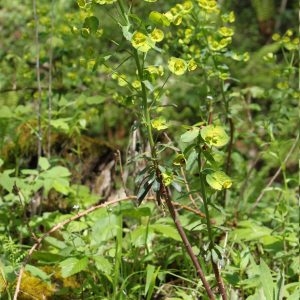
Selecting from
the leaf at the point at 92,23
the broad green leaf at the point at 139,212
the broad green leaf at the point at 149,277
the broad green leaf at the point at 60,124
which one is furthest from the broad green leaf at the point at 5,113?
the leaf at the point at 92,23

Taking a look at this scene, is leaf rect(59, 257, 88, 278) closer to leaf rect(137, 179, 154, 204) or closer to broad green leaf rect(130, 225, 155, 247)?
broad green leaf rect(130, 225, 155, 247)

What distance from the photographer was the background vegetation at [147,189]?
1.76 meters

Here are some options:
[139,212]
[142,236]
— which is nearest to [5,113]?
[139,212]

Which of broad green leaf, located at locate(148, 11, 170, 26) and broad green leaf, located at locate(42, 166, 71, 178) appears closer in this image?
broad green leaf, located at locate(148, 11, 170, 26)

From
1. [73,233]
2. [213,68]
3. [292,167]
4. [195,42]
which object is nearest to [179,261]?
[73,233]

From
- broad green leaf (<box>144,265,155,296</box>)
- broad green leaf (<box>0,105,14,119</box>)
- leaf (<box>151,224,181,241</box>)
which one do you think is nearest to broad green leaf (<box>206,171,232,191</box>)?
broad green leaf (<box>144,265,155,296</box>)

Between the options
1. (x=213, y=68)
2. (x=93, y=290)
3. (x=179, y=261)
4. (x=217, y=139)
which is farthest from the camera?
(x=213, y=68)

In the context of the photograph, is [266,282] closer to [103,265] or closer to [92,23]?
[103,265]

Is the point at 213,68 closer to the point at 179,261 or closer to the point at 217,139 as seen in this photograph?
the point at 179,261

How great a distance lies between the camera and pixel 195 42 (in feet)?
9.59

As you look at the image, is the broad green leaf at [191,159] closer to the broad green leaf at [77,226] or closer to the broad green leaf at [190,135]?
the broad green leaf at [190,135]

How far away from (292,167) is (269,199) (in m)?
1.44

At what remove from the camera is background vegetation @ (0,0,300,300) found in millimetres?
1765

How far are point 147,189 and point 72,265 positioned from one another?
2.00 feet
